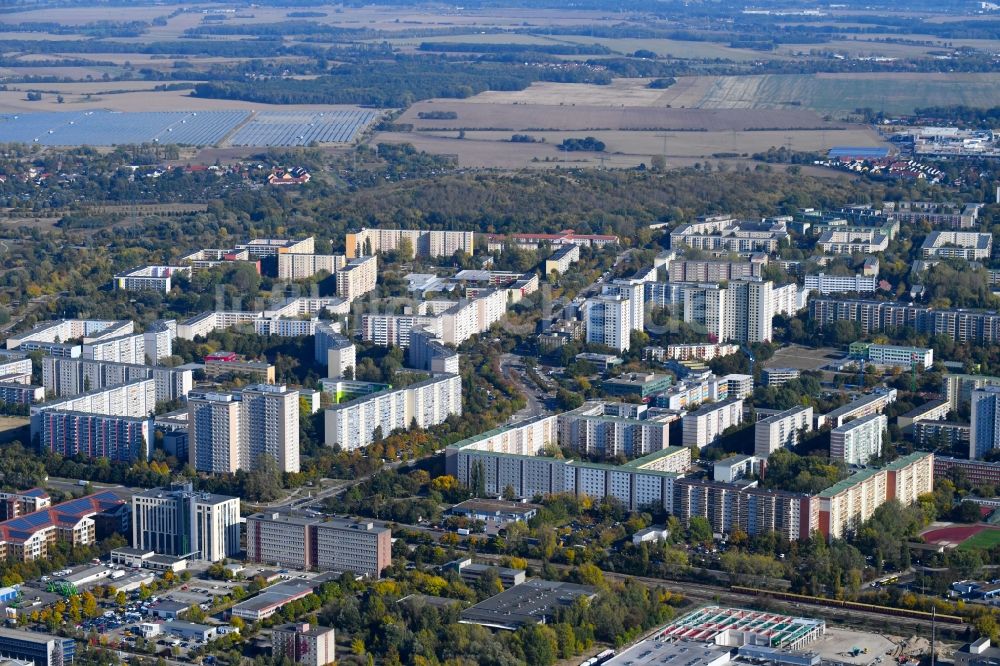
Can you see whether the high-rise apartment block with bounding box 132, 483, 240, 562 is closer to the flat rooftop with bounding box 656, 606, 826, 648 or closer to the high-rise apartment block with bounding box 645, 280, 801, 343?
the flat rooftop with bounding box 656, 606, 826, 648

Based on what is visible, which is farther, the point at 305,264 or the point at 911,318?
the point at 305,264

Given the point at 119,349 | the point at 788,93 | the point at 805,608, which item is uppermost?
the point at 788,93

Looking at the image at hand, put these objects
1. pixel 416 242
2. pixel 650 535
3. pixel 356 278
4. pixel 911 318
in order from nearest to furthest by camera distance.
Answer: pixel 650 535, pixel 911 318, pixel 356 278, pixel 416 242

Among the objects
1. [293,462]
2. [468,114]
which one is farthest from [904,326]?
[468,114]

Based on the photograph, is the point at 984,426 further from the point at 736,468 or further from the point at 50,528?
Result: the point at 50,528

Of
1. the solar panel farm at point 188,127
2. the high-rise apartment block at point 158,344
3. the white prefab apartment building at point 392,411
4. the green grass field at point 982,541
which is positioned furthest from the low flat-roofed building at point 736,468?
the solar panel farm at point 188,127

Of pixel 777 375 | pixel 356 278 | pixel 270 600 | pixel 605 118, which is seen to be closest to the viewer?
pixel 270 600

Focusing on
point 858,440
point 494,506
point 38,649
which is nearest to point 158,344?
point 494,506

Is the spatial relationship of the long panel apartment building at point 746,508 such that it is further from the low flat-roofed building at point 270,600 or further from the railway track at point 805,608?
the low flat-roofed building at point 270,600

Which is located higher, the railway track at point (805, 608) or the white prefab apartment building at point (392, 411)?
the white prefab apartment building at point (392, 411)
